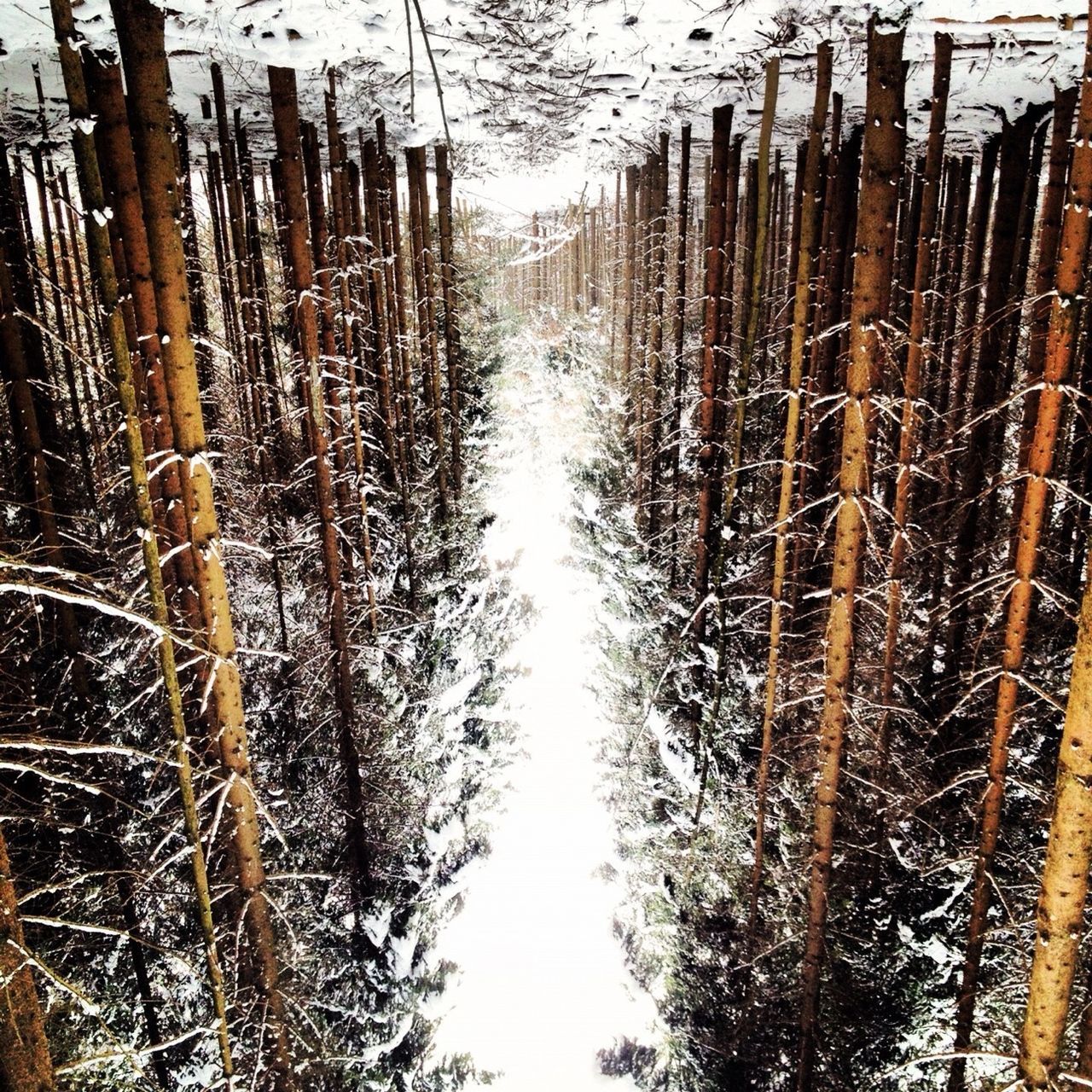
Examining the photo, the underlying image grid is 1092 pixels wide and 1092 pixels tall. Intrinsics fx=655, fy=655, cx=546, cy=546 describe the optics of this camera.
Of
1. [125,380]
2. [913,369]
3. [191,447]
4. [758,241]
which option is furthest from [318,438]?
[913,369]

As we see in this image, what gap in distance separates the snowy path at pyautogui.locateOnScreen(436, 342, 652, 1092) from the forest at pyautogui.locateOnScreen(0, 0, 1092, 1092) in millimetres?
59

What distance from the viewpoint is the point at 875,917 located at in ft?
29.9

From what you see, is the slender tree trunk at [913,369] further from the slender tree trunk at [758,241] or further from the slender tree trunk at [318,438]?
the slender tree trunk at [318,438]

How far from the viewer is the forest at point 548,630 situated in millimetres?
5000

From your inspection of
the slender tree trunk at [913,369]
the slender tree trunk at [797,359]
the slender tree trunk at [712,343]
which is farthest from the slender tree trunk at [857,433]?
the slender tree trunk at [712,343]

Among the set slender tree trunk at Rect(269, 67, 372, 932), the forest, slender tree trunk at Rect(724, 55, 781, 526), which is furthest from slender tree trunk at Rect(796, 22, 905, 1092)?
slender tree trunk at Rect(269, 67, 372, 932)

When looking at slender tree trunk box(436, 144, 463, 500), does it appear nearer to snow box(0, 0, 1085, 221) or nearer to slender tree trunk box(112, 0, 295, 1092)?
snow box(0, 0, 1085, 221)

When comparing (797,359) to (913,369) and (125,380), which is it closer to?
(913,369)

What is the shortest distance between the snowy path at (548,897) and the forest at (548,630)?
2.3 inches

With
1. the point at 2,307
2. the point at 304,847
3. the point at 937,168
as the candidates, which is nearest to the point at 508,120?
the point at 937,168

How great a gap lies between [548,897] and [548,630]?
16.1 feet

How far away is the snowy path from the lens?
9164 mm

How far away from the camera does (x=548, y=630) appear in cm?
1345

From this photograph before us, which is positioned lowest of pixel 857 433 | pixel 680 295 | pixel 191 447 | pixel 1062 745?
pixel 1062 745
